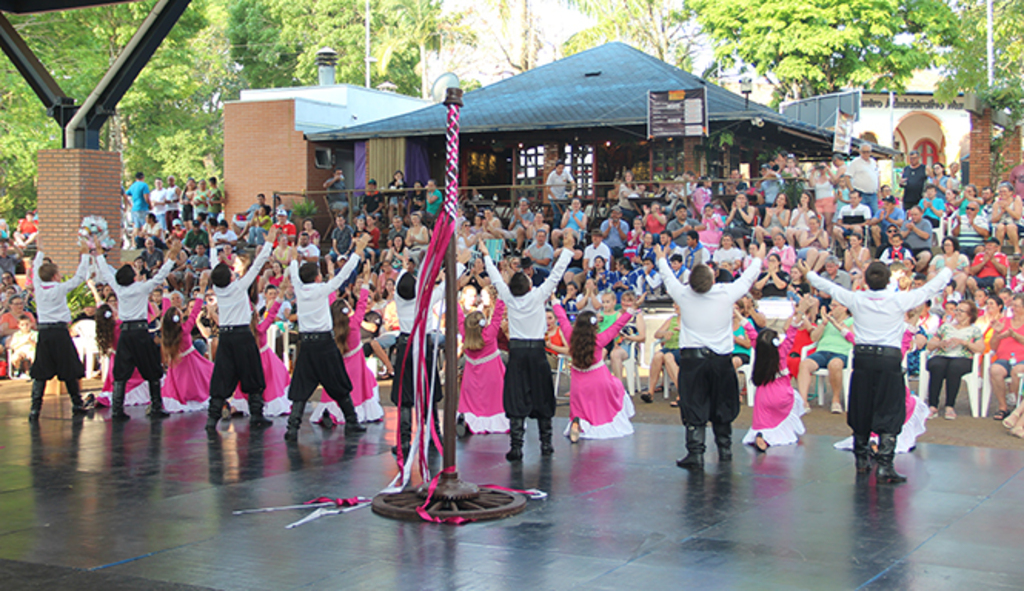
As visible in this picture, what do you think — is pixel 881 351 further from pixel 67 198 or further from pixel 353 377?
pixel 67 198

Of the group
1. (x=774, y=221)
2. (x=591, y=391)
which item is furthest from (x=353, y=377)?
(x=774, y=221)

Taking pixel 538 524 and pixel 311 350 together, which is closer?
pixel 538 524

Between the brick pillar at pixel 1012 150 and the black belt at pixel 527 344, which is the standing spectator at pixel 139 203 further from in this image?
the brick pillar at pixel 1012 150

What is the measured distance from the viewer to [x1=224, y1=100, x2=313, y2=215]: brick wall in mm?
24031

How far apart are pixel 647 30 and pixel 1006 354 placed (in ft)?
100

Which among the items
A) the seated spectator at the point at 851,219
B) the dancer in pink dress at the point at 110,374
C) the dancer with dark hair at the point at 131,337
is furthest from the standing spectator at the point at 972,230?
the dancer in pink dress at the point at 110,374

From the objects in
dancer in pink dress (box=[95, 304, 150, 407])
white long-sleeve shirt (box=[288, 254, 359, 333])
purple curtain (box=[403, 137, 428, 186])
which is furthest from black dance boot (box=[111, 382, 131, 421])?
purple curtain (box=[403, 137, 428, 186])

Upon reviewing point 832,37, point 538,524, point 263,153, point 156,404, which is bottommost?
point 538,524

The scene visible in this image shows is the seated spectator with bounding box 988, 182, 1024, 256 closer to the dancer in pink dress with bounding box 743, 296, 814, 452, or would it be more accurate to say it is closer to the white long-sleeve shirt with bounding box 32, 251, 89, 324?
the dancer in pink dress with bounding box 743, 296, 814, 452

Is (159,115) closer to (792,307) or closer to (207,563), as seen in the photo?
(792,307)

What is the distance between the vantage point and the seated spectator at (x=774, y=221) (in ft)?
47.8

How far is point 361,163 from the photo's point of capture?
22.8 meters

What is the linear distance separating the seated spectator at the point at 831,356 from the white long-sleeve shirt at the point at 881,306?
2846mm

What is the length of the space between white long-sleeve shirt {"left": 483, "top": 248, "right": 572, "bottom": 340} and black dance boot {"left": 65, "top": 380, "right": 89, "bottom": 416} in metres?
5.91
